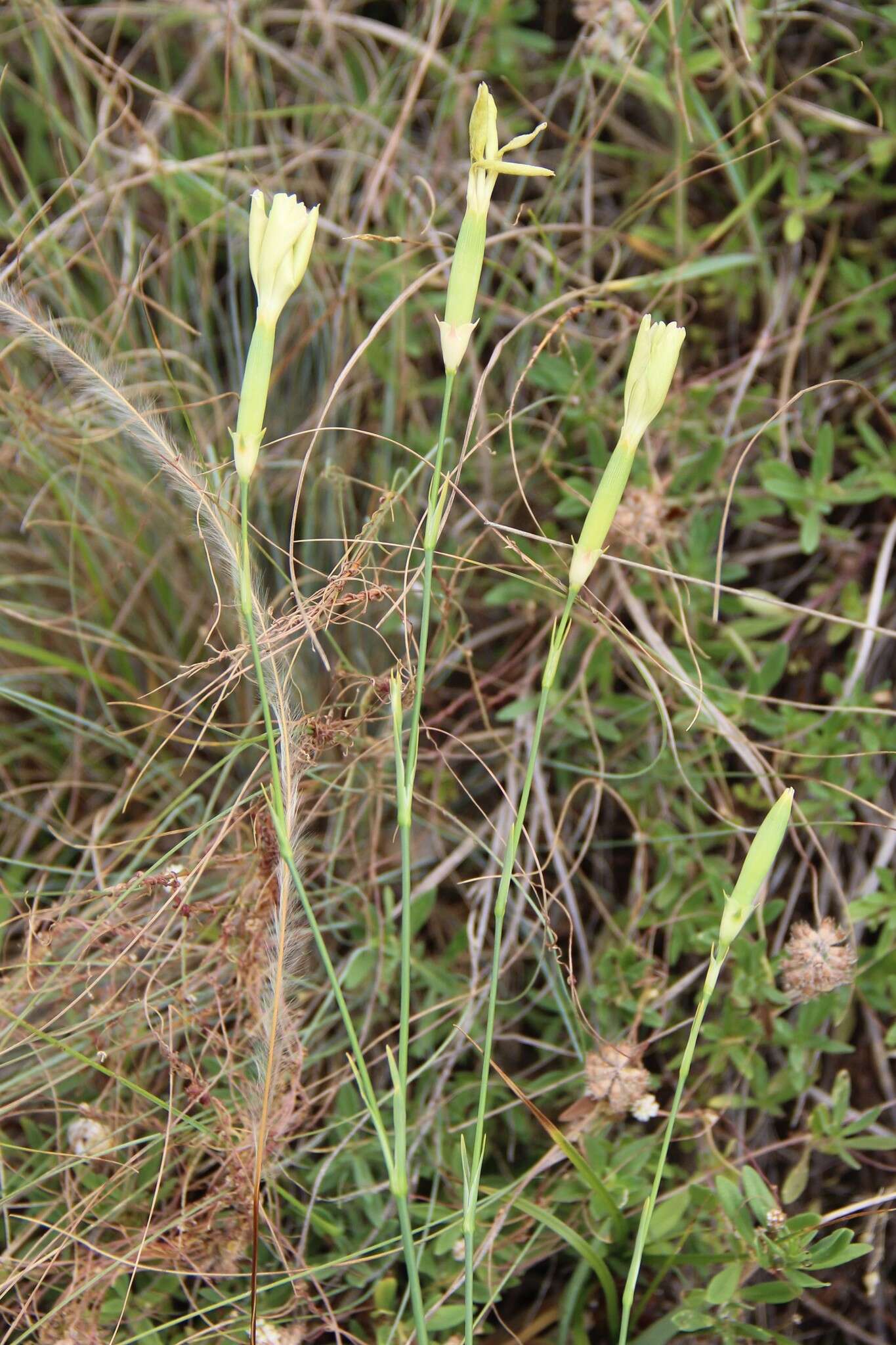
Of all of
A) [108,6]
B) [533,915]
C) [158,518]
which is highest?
[108,6]

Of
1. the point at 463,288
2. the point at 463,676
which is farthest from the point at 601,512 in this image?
the point at 463,676

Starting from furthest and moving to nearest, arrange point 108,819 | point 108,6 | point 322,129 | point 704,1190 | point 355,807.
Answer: point 108,6 → point 322,129 → point 355,807 → point 108,819 → point 704,1190

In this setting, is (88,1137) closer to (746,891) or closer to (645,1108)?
(645,1108)

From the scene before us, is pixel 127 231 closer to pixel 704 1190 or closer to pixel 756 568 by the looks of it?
pixel 756 568

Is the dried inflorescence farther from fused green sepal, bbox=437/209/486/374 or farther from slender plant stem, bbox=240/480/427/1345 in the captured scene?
fused green sepal, bbox=437/209/486/374

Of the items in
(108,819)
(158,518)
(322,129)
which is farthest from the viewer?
(322,129)

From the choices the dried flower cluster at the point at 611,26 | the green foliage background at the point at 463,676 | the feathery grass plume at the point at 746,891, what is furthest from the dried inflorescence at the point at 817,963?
the dried flower cluster at the point at 611,26

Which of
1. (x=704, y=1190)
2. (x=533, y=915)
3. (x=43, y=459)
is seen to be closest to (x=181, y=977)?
(x=533, y=915)

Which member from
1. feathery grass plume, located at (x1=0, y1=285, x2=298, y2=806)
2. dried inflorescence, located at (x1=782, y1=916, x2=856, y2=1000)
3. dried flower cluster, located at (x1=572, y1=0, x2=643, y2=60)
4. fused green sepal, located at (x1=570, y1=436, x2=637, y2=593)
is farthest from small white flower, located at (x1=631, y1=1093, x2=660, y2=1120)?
dried flower cluster, located at (x1=572, y1=0, x2=643, y2=60)
